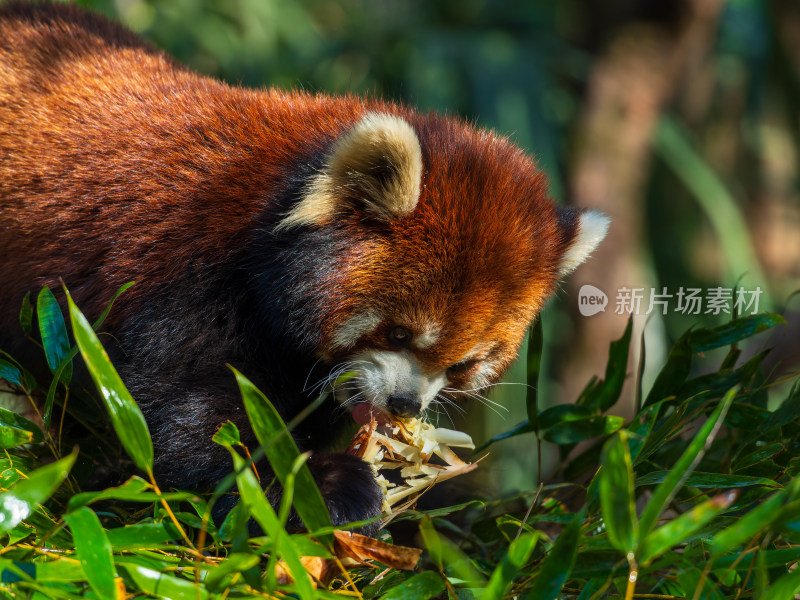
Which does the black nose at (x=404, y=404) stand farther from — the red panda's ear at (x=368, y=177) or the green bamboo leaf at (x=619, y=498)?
the green bamboo leaf at (x=619, y=498)

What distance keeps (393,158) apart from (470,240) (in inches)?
8.4

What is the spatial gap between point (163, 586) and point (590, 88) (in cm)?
423

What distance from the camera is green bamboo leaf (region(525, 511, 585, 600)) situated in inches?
37.9

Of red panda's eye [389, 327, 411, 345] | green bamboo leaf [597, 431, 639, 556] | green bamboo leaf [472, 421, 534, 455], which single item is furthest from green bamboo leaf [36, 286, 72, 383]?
green bamboo leaf [597, 431, 639, 556]

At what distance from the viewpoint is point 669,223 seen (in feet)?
21.1

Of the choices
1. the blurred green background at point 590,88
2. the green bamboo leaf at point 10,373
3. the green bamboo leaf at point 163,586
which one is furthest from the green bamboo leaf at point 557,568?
the blurred green background at point 590,88

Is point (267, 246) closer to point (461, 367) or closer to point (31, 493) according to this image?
point (461, 367)

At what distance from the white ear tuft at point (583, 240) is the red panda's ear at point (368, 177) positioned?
16.8 inches

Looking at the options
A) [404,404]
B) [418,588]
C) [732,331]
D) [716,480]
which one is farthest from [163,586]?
[732,331]

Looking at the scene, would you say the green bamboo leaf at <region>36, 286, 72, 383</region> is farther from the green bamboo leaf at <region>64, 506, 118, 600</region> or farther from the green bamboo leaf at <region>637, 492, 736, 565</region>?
the green bamboo leaf at <region>637, 492, 736, 565</region>

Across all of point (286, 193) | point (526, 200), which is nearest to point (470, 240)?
point (526, 200)

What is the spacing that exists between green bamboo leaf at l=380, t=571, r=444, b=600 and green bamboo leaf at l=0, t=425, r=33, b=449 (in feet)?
1.87

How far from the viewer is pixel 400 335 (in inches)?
61.7

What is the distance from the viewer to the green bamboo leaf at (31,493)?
2.79 feet
